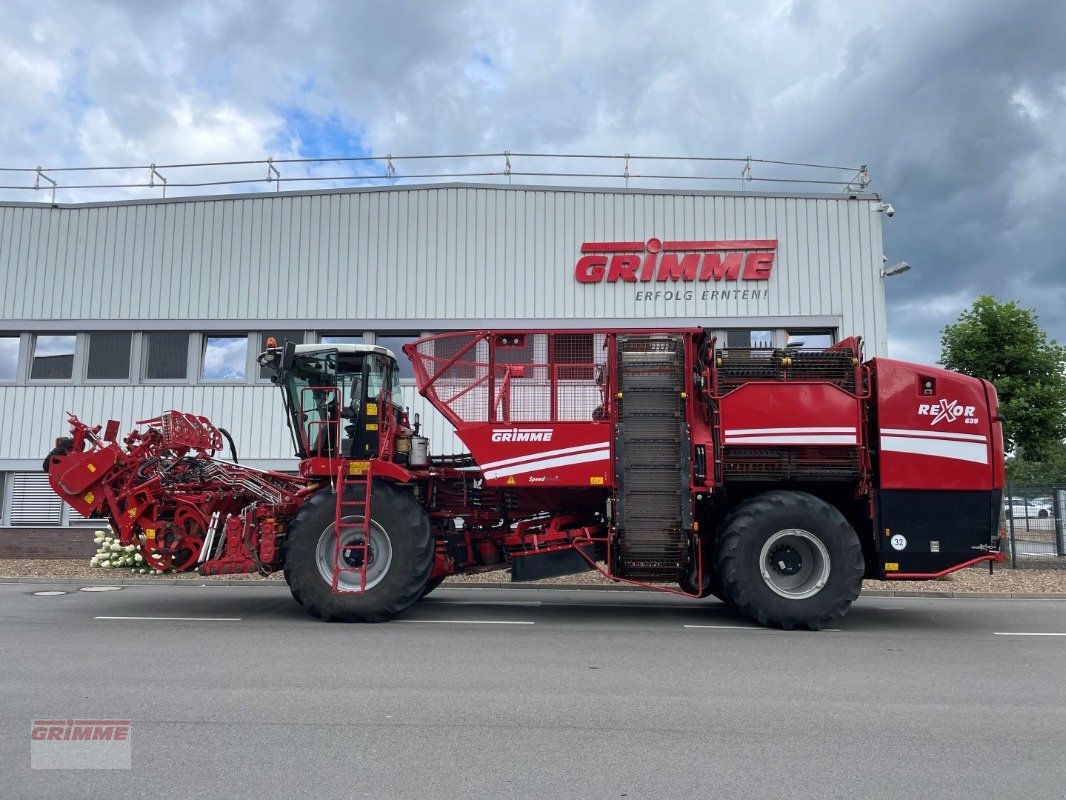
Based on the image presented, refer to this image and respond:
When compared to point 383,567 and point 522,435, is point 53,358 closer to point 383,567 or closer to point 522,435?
point 383,567

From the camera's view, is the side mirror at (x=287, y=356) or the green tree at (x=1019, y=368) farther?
the green tree at (x=1019, y=368)

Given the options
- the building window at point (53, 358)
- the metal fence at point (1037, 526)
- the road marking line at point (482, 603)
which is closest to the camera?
the road marking line at point (482, 603)

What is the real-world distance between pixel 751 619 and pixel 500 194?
1071 centimetres

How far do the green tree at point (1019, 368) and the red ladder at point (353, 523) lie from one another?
12.2 meters

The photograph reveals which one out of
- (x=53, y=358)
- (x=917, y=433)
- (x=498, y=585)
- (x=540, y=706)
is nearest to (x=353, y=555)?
(x=540, y=706)

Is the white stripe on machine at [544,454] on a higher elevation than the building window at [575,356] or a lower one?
lower

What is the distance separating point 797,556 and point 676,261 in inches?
350

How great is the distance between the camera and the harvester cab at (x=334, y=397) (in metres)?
8.85

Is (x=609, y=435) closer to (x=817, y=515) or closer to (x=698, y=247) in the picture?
(x=817, y=515)

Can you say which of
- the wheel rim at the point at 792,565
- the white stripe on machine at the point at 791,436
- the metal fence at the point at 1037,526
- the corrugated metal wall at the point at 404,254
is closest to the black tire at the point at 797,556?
the wheel rim at the point at 792,565

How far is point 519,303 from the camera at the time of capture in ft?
51.9

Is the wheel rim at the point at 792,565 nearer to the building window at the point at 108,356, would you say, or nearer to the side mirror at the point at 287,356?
the side mirror at the point at 287,356

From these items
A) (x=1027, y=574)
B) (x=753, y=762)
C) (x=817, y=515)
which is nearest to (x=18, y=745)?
(x=753, y=762)

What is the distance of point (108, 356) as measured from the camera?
16.1 meters
